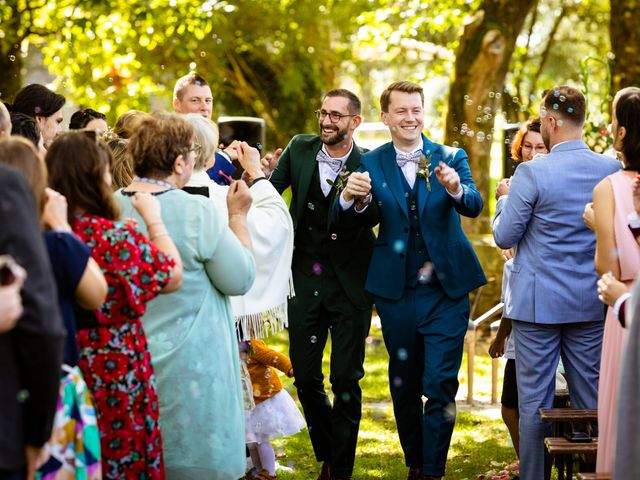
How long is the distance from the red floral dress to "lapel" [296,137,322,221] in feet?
8.18

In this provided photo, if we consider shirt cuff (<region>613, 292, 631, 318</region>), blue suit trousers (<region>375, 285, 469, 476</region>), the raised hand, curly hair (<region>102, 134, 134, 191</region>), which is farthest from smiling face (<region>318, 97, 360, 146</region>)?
shirt cuff (<region>613, 292, 631, 318</region>)

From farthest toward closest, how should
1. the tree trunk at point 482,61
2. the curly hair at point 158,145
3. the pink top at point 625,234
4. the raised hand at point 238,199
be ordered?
1. the tree trunk at point 482,61
2. the raised hand at point 238,199
3. the pink top at point 625,234
4. the curly hair at point 158,145

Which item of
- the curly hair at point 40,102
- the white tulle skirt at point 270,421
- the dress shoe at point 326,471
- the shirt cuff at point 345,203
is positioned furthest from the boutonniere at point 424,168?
the curly hair at point 40,102

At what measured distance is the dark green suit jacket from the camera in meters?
6.41

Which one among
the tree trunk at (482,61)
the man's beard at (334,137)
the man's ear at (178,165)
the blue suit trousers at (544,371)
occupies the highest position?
the tree trunk at (482,61)

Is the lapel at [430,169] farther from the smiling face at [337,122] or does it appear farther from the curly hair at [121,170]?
the curly hair at [121,170]

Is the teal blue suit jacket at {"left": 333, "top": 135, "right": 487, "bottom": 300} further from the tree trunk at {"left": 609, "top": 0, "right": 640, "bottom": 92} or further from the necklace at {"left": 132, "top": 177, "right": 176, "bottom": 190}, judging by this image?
the tree trunk at {"left": 609, "top": 0, "right": 640, "bottom": 92}

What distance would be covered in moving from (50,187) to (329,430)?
3100 millimetres

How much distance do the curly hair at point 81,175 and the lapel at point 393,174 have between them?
8.02 ft

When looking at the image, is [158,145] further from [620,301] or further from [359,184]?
[620,301]

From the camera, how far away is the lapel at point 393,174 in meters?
6.14

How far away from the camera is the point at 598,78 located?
24859 mm

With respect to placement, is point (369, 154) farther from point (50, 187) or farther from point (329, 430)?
point (50, 187)

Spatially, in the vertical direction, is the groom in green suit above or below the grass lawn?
above
